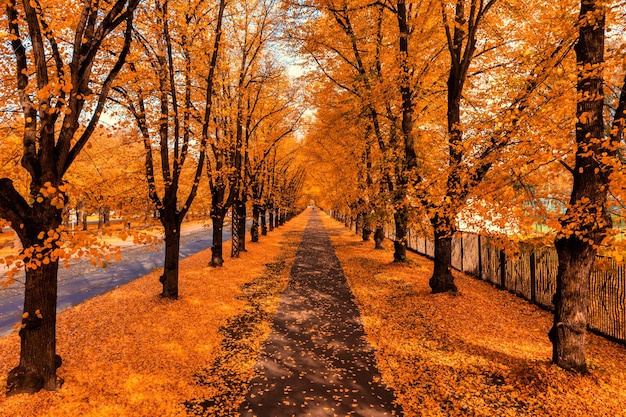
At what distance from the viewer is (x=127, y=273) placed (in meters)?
16.9

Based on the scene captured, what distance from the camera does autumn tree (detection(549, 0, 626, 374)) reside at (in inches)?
199

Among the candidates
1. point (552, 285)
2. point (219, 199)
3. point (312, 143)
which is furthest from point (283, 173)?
point (552, 285)

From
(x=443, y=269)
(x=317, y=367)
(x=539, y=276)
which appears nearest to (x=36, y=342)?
(x=317, y=367)

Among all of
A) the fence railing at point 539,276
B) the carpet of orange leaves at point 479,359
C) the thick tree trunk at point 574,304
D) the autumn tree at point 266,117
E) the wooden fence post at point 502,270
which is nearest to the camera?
the carpet of orange leaves at point 479,359

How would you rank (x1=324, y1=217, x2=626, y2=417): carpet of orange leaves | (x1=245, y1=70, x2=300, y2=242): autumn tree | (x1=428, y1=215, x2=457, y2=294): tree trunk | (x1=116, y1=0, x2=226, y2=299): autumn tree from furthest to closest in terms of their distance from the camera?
(x1=245, y1=70, x2=300, y2=242): autumn tree → (x1=428, y1=215, x2=457, y2=294): tree trunk → (x1=116, y1=0, x2=226, y2=299): autumn tree → (x1=324, y1=217, x2=626, y2=417): carpet of orange leaves

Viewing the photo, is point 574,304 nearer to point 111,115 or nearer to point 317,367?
point 317,367

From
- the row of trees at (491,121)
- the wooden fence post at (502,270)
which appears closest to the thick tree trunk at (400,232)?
the row of trees at (491,121)

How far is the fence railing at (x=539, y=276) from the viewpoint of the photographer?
7078 millimetres

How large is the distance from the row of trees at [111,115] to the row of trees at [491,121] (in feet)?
14.5

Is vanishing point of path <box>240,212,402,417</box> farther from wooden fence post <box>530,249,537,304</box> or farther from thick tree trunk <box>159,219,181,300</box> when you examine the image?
wooden fence post <box>530,249,537,304</box>

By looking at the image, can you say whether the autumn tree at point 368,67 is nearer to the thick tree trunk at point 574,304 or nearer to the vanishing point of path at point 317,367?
the vanishing point of path at point 317,367

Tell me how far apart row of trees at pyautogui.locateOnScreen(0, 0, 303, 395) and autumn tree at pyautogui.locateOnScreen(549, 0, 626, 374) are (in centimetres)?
672

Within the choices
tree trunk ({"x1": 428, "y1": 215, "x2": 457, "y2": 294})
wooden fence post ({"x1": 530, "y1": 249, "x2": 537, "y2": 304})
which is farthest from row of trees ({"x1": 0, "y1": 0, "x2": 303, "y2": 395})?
wooden fence post ({"x1": 530, "y1": 249, "x2": 537, "y2": 304})

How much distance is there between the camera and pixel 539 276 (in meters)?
9.82
